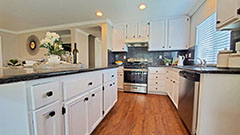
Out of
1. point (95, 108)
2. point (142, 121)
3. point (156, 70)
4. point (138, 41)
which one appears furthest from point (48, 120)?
point (138, 41)

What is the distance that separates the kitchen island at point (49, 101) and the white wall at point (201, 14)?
7.91ft

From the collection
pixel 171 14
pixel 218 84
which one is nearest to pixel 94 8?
pixel 171 14

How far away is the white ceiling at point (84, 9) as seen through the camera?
2.31 meters

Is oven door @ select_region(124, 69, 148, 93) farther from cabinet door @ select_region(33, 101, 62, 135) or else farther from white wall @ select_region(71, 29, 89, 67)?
cabinet door @ select_region(33, 101, 62, 135)

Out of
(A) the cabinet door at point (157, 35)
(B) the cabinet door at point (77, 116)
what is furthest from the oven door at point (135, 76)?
(B) the cabinet door at point (77, 116)

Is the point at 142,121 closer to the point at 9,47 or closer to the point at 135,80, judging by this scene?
the point at 135,80

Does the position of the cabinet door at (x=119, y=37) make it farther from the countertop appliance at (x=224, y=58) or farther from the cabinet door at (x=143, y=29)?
the countertop appliance at (x=224, y=58)

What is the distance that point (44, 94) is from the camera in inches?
27.7

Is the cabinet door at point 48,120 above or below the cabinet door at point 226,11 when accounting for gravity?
below

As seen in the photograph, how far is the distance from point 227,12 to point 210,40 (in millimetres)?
918

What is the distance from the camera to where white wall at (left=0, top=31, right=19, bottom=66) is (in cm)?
433

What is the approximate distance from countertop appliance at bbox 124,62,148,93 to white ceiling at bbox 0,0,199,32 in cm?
160

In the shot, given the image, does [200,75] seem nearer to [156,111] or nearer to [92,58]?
[156,111]

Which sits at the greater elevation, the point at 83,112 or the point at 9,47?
the point at 9,47
